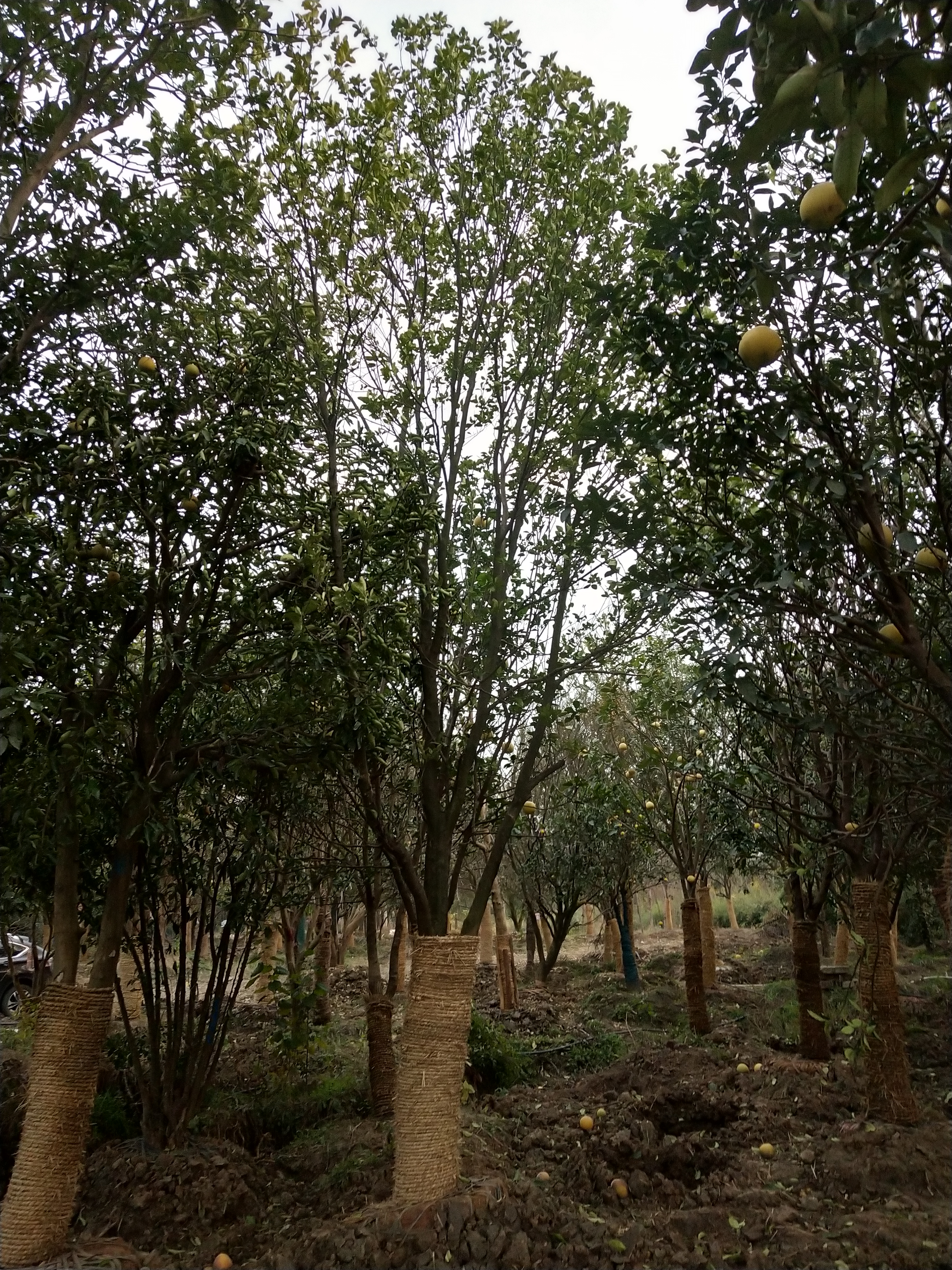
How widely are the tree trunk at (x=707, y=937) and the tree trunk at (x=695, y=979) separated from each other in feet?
11.6

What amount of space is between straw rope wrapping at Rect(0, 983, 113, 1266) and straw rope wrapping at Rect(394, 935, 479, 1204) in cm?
161

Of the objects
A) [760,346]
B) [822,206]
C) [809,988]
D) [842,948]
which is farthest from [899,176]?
[842,948]

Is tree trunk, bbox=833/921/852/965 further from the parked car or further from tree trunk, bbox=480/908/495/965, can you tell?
the parked car

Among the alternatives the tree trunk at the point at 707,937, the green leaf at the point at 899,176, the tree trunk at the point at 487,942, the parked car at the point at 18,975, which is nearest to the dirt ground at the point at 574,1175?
the green leaf at the point at 899,176

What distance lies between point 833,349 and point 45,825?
4.20 m

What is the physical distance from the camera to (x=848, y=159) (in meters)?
1.34

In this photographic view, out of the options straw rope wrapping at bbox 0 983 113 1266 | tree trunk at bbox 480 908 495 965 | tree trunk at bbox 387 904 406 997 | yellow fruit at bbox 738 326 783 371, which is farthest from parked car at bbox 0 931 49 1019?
tree trunk at bbox 480 908 495 965

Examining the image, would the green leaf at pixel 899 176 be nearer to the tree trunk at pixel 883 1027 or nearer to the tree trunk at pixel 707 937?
the tree trunk at pixel 883 1027

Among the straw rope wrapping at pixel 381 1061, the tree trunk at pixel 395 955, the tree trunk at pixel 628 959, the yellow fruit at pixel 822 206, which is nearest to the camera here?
the yellow fruit at pixel 822 206

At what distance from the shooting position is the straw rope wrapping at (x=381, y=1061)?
251 inches

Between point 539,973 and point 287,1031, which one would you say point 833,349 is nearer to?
point 287,1031

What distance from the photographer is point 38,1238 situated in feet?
12.1

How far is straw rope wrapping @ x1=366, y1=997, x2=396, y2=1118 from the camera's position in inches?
251

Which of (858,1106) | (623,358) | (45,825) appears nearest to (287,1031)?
(45,825)
